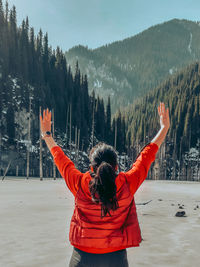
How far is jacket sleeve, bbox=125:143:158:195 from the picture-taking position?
2617 millimetres

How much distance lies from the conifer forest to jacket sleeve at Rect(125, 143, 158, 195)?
37.7m

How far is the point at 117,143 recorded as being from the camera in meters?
99.2

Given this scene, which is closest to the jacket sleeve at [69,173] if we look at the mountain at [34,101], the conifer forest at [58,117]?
the conifer forest at [58,117]

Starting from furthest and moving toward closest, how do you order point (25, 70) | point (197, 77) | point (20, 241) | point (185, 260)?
1. point (197, 77)
2. point (25, 70)
3. point (20, 241)
4. point (185, 260)

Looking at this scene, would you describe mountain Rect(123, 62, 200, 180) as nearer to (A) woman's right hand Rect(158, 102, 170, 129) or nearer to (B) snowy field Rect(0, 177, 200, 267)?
(B) snowy field Rect(0, 177, 200, 267)

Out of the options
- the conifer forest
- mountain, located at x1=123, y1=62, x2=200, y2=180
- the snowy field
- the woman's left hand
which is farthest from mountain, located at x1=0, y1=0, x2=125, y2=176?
the woman's left hand

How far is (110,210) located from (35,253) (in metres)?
3.93

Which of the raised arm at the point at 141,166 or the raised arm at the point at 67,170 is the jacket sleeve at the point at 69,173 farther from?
the raised arm at the point at 141,166

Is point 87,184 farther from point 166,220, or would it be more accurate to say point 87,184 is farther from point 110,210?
point 166,220

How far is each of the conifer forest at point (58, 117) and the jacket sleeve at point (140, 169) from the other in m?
37.7

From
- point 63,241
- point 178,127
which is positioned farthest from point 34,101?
point 63,241

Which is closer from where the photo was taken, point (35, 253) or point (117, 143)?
point (35, 253)

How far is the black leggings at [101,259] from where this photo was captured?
8.27 ft

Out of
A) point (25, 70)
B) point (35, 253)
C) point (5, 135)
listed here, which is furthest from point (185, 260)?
point (25, 70)
